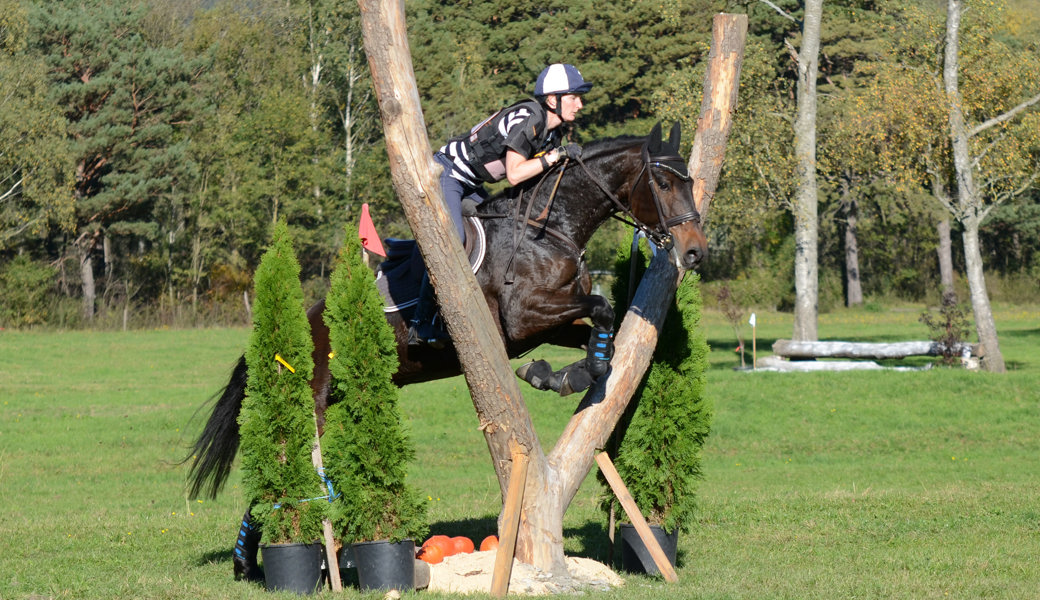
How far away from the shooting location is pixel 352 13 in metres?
41.8

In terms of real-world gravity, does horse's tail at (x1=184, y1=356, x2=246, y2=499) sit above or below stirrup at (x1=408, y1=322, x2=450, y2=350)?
below

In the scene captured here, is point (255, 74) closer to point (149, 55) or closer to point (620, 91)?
point (149, 55)

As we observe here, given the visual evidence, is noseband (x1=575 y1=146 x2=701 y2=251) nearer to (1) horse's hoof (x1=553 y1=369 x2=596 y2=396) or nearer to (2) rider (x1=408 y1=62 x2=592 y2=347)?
(2) rider (x1=408 y1=62 x2=592 y2=347)

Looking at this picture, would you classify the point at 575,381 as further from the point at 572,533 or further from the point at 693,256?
the point at 572,533

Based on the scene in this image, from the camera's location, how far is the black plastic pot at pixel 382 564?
6.67 metres

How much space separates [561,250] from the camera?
6.96 metres

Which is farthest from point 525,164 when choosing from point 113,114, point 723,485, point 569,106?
point 113,114

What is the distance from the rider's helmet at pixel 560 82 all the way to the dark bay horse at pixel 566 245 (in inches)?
16.1

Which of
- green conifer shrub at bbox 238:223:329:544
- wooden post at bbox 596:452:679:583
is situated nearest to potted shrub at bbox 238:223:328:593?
green conifer shrub at bbox 238:223:329:544

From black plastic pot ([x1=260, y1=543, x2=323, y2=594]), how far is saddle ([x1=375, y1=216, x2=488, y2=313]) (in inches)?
60.7

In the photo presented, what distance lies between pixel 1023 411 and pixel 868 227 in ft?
112

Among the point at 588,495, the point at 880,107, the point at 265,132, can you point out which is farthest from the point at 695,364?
the point at 265,132

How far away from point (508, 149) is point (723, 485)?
7873mm

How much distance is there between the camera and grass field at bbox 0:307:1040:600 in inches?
294
